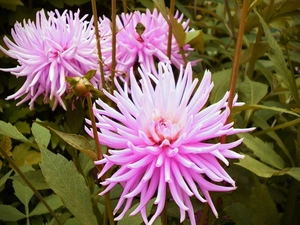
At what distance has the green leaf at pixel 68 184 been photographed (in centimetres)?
39

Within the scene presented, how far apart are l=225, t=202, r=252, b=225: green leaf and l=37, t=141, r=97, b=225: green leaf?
0.63 ft

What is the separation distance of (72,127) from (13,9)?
746mm

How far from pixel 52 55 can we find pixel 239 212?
29 cm

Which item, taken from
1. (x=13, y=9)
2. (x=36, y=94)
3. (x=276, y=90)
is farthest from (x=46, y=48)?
(x=13, y=9)

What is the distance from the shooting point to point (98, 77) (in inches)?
23.1

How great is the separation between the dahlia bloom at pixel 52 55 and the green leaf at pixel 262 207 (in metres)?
0.24

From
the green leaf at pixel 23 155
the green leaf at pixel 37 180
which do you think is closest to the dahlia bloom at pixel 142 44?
the green leaf at pixel 37 180

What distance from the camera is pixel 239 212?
1.75ft

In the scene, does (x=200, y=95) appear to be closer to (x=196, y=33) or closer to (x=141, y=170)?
(x=141, y=170)

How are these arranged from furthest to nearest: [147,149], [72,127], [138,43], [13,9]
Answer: [13,9]
[138,43]
[72,127]
[147,149]

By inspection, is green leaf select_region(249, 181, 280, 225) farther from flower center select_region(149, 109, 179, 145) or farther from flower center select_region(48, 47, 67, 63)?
flower center select_region(48, 47, 67, 63)

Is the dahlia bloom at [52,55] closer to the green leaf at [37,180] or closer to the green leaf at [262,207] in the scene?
the green leaf at [37,180]

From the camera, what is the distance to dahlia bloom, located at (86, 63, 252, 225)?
0.35 m

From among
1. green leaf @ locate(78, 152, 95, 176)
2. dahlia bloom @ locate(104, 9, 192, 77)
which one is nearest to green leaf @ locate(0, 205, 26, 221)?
green leaf @ locate(78, 152, 95, 176)
